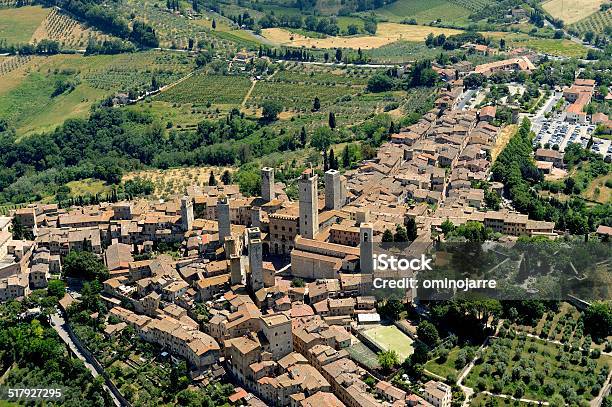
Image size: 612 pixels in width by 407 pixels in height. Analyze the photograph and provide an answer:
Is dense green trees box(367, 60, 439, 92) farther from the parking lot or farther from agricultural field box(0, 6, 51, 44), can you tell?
agricultural field box(0, 6, 51, 44)

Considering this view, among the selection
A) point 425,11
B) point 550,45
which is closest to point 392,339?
point 550,45

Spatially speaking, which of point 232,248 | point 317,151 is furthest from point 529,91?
point 232,248

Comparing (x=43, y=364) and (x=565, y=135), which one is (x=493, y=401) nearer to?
(x=43, y=364)

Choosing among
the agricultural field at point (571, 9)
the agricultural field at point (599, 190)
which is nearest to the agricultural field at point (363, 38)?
the agricultural field at point (571, 9)

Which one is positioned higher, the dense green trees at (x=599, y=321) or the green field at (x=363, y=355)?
the dense green trees at (x=599, y=321)

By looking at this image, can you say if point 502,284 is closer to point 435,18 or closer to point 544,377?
point 544,377

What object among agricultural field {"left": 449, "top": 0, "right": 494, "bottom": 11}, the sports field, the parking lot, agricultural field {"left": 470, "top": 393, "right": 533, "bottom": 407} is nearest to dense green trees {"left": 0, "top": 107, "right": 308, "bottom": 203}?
the parking lot

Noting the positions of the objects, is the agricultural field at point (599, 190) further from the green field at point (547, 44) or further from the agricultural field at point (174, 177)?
the green field at point (547, 44)
